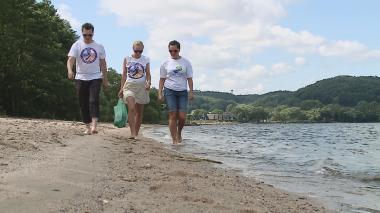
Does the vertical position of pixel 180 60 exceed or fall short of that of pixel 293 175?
it exceeds it

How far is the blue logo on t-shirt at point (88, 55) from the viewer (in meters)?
9.02

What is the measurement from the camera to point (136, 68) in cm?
1002

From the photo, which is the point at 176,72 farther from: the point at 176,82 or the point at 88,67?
the point at 88,67

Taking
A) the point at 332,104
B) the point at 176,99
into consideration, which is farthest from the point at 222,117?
the point at 176,99

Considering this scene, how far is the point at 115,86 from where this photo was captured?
78062mm

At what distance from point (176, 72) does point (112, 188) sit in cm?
657

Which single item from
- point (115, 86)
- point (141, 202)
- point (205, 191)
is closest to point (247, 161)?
point (205, 191)

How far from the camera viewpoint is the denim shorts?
10281mm

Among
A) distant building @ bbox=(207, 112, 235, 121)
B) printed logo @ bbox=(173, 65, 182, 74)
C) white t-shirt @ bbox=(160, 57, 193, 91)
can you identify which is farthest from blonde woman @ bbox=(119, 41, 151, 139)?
distant building @ bbox=(207, 112, 235, 121)

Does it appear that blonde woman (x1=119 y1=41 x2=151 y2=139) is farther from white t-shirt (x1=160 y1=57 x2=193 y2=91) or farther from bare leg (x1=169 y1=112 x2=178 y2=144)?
bare leg (x1=169 y1=112 x2=178 y2=144)

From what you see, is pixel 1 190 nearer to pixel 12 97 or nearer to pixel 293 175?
pixel 293 175

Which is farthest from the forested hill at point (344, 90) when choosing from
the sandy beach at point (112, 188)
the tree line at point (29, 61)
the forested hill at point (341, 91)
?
the sandy beach at point (112, 188)

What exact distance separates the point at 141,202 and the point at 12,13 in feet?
107

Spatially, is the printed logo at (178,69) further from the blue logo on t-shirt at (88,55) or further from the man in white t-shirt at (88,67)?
the blue logo on t-shirt at (88,55)
